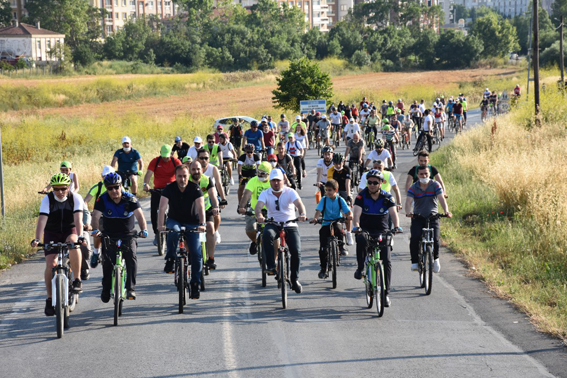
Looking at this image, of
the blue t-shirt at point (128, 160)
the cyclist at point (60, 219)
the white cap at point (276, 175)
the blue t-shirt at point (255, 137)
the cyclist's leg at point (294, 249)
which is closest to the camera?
the cyclist at point (60, 219)

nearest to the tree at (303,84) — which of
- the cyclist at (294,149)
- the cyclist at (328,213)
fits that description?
the cyclist at (294,149)

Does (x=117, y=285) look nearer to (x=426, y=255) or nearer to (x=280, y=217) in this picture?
(x=280, y=217)

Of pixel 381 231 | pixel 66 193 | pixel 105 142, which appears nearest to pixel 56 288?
pixel 66 193

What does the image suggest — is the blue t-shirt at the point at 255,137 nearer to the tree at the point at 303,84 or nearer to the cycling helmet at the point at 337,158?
the cycling helmet at the point at 337,158

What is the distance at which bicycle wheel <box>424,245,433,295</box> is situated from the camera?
38.2 feet

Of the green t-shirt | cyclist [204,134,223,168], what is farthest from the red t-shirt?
A: cyclist [204,134,223,168]

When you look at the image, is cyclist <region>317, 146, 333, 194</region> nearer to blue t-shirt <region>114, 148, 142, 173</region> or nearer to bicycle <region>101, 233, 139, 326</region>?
blue t-shirt <region>114, 148, 142, 173</region>

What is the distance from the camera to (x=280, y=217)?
11.5 m

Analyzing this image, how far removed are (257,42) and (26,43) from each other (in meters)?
30.9

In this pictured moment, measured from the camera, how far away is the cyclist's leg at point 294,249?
1135 centimetres

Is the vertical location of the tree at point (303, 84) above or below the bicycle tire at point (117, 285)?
above

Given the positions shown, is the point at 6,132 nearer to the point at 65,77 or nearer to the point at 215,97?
the point at 215,97

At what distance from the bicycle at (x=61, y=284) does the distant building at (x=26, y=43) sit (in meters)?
93.2

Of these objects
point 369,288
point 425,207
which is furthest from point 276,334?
point 425,207
